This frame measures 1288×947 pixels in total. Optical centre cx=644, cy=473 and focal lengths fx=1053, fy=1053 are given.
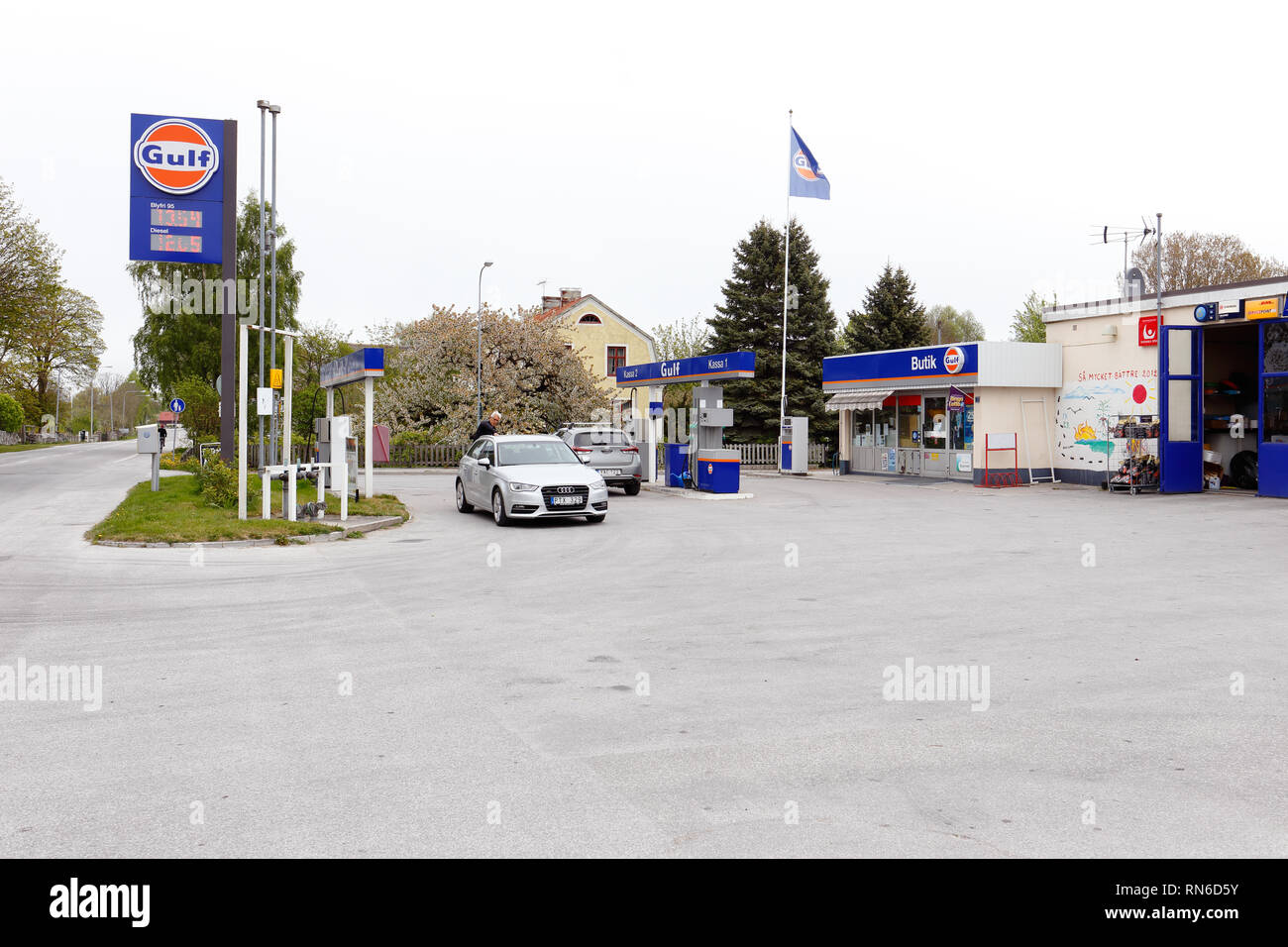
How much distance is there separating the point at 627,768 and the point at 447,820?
3.49 feet

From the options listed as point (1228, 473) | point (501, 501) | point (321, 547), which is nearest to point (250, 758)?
point (321, 547)

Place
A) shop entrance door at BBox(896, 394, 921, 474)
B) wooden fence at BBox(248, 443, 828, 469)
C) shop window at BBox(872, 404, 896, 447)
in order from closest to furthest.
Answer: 1. shop entrance door at BBox(896, 394, 921, 474)
2. shop window at BBox(872, 404, 896, 447)
3. wooden fence at BBox(248, 443, 828, 469)

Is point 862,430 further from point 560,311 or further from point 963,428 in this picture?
point 560,311

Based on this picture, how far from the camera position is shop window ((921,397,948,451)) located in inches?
1372

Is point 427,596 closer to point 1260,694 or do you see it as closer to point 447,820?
point 447,820

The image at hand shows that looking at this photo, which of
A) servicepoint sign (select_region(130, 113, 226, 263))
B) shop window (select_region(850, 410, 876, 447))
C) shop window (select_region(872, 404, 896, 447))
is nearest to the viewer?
servicepoint sign (select_region(130, 113, 226, 263))

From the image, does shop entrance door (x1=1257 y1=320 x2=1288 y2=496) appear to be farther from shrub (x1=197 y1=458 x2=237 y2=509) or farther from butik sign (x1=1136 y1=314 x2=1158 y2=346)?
shrub (x1=197 y1=458 x2=237 y2=509)

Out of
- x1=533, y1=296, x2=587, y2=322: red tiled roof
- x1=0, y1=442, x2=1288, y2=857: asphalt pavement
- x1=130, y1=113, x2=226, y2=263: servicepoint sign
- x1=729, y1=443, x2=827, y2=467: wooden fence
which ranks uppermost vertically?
x1=533, y1=296, x2=587, y2=322: red tiled roof

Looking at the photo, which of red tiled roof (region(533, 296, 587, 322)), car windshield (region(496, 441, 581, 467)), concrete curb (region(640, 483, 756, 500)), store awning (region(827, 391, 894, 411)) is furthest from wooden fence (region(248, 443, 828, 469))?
car windshield (region(496, 441, 581, 467))

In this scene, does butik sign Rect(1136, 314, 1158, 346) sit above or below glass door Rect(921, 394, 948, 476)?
Answer: above

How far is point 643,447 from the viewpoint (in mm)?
30984

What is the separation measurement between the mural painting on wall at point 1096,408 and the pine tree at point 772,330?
17.6 metres

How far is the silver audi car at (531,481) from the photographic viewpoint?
18203 mm

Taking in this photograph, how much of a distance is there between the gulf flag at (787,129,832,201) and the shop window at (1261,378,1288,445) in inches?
806
